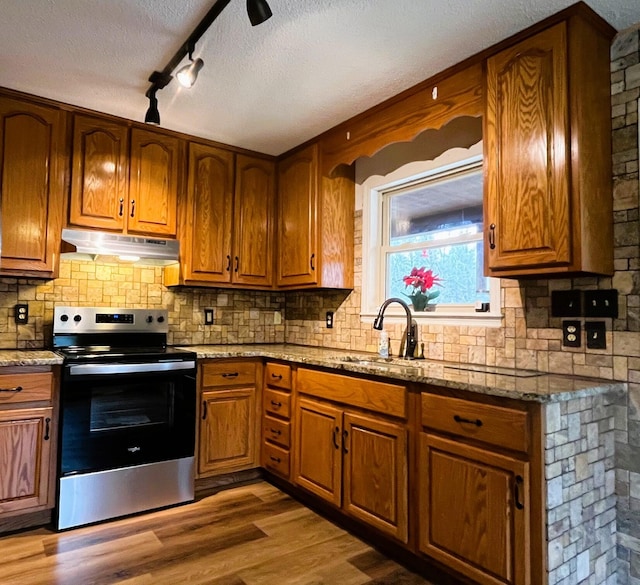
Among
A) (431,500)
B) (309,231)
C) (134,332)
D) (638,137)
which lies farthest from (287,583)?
(638,137)

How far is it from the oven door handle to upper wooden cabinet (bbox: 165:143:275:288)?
69 cm

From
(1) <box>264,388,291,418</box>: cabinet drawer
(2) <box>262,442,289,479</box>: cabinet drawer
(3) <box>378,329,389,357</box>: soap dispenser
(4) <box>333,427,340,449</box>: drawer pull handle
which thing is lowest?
(2) <box>262,442,289,479</box>: cabinet drawer

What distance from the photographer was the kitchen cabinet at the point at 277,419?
295 cm

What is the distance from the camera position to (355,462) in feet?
7.84

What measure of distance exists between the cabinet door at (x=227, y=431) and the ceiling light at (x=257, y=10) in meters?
2.13

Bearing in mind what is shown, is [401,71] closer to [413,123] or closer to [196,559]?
[413,123]

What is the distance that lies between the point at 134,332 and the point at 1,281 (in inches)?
32.2

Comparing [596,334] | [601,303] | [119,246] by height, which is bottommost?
[596,334]

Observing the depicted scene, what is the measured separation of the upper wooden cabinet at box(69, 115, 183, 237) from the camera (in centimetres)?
292

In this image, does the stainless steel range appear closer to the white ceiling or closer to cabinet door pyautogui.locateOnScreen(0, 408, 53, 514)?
cabinet door pyautogui.locateOnScreen(0, 408, 53, 514)

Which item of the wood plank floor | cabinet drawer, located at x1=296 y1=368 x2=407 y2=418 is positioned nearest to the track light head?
cabinet drawer, located at x1=296 y1=368 x2=407 y2=418

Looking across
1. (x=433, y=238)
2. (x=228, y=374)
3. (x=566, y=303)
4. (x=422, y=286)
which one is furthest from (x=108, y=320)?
(x=566, y=303)

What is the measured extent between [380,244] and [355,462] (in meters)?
1.50

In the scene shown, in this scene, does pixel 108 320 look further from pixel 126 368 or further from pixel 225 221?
pixel 225 221
